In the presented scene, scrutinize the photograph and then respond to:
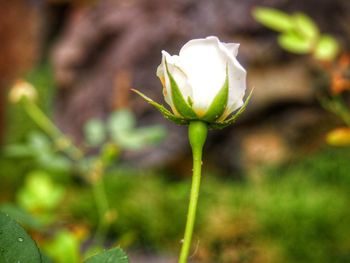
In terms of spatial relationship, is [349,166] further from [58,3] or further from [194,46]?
[58,3]

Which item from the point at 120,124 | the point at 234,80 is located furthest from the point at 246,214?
the point at 234,80

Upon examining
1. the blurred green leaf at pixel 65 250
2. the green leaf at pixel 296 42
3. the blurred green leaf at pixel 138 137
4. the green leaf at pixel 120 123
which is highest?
the green leaf at pixel 296 42

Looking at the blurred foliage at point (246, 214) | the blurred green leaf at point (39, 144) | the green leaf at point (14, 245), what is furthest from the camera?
the blurred foliage at point (246, 214)

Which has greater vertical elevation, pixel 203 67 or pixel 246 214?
pixel 203 67

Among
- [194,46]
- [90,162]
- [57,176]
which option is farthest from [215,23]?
[194,46]

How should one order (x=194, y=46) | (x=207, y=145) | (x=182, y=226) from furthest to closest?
1. (x=207, y=145)
2. (x=182, y=226)
3. (x=194, y=46)

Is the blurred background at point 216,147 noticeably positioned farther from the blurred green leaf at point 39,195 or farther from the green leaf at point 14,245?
the green leaf at point 14,245

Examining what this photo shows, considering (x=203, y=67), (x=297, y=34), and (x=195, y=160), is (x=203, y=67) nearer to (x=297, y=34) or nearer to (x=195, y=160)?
(x=195, y=160)

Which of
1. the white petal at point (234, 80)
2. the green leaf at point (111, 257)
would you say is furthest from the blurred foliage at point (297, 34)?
the green leaf at point (111, 257)
